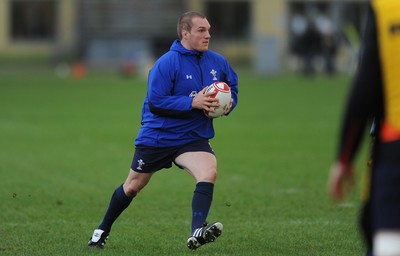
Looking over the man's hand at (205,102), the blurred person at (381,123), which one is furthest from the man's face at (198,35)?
the blurred person at (381,123)

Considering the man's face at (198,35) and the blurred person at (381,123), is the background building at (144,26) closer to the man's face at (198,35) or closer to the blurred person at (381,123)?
the man's face at (198,35)

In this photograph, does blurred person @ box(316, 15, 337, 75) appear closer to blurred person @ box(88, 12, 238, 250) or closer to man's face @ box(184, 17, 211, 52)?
blurred person @ box(88, 12, 238, 250)

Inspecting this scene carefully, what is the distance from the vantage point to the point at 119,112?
1042 inches

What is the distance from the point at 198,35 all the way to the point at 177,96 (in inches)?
18.8

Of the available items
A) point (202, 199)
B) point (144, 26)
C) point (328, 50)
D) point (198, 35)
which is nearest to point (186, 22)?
point (198, 35)

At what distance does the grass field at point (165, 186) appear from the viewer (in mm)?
9188

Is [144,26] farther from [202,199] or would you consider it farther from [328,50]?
[202,199]

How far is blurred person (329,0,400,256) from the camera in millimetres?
4855

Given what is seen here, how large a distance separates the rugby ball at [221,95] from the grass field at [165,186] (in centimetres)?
107

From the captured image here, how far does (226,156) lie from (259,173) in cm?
242

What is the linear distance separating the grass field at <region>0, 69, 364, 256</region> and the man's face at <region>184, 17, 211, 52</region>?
1560 millimetres

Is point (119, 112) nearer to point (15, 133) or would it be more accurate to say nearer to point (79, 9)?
point (15, 133)

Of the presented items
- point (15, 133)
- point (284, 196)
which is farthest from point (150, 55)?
point (284, 196)

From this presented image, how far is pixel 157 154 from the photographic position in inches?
334
